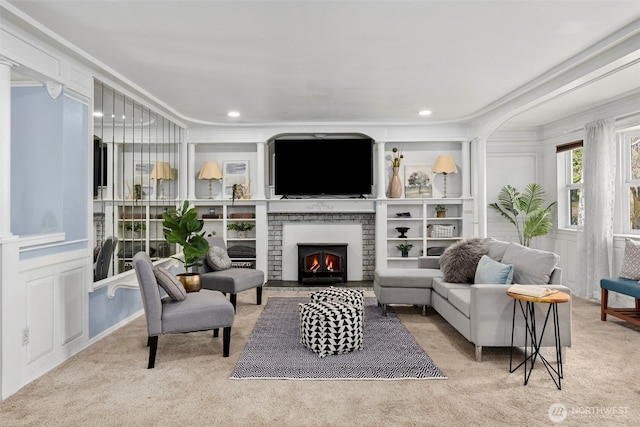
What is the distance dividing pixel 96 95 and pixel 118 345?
2.32 meters

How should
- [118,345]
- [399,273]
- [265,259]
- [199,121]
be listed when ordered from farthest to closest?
[265,259] < [199,121] < [399,273] < [118,345]

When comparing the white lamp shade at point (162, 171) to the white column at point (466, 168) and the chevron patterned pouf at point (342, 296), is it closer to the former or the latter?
the chevron patterned pouf at point (342, 296)

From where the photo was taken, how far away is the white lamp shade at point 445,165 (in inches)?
266

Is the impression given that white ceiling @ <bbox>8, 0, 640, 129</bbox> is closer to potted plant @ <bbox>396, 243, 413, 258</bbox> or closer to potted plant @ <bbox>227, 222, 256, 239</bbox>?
potted plant @ <bbox>227, 222, 256, 239</bbox>

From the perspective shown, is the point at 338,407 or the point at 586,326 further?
the point at 586,326

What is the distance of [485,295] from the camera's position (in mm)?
3402

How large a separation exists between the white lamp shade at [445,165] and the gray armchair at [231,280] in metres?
3.25

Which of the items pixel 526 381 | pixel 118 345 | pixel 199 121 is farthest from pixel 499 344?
pixel 199 121

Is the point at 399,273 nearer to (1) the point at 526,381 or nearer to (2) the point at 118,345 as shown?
(1) the point at 526,381

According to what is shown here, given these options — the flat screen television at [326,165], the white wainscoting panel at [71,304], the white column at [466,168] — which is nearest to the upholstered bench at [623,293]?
the white column at [466,168]

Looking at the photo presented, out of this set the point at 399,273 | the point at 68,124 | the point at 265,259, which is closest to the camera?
the point at 68,124

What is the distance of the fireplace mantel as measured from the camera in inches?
269

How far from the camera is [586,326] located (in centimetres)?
446

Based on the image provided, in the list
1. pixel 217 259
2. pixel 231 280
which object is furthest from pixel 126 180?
pixel 231 280
